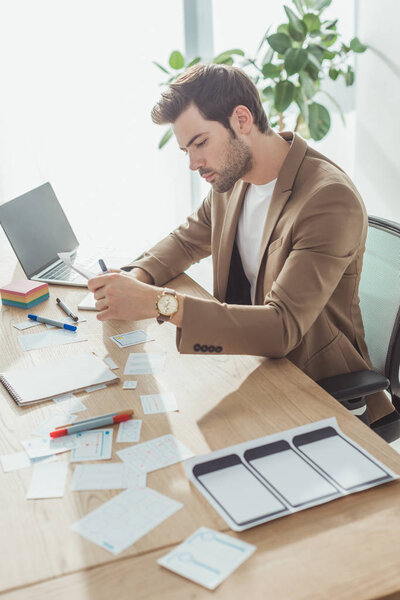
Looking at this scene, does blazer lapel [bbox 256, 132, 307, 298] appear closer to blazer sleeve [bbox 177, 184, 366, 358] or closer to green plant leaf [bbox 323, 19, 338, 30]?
blazer sleeve [bbox 177, 184, 366, 358]

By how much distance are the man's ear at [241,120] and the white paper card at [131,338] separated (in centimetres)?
58

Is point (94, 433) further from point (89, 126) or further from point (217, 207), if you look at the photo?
point (89, 126)

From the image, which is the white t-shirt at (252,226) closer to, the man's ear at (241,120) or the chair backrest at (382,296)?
the man's ear at (241,120)

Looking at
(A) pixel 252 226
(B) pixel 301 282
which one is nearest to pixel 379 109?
(A) pixel 252 226

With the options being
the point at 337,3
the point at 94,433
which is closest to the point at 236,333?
the point at 94,433

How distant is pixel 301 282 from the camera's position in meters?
1.38

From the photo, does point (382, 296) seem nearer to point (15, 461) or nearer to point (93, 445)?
point (93, 445)

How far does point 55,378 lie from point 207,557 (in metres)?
0.61

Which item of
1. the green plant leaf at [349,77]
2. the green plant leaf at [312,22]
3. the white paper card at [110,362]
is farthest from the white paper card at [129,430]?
the green plant leaf at [349,77]

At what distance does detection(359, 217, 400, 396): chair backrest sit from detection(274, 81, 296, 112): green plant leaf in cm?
147

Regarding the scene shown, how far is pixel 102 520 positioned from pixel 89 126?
2646 millimetres

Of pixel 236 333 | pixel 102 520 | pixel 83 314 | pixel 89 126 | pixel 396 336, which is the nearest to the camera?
pixel 102 520

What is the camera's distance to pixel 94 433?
1128 millimetres

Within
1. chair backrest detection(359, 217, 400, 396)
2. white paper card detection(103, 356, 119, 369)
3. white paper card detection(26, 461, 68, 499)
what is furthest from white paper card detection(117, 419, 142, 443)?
chair backrest detection(359, 217, 400, 396)
